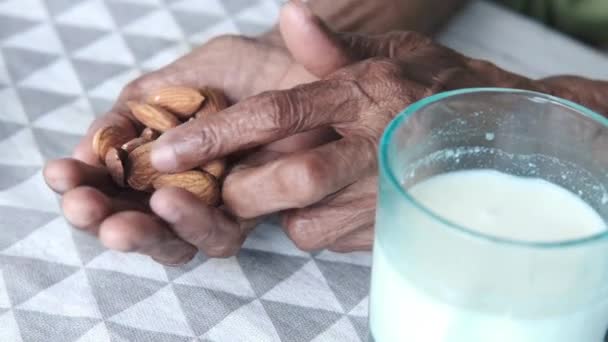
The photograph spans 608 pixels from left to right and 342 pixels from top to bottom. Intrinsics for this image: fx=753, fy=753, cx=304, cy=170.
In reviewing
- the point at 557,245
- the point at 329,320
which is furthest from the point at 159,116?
the point at 557,245

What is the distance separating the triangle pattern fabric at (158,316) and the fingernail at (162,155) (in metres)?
0.09

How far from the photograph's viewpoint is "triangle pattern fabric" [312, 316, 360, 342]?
1.64ft

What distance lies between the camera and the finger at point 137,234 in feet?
1.46

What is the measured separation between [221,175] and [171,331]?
119 mm

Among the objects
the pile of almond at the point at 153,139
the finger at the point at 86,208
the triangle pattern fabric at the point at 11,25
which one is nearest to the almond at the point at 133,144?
the pile of almond at the point at 153,139

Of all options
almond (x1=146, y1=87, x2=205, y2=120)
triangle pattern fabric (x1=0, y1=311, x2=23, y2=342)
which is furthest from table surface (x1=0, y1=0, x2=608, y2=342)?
almond (x1=146, y1=87, x2=205, y2=120)

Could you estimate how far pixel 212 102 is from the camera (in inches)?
24.4

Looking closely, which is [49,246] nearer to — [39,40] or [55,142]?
[55,142]

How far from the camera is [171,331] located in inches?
19.5

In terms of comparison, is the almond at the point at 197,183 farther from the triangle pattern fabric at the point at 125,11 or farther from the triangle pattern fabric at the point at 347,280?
the triangle pattern fabric at the point at 125,11

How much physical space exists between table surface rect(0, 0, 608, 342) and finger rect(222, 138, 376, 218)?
2.5 inches

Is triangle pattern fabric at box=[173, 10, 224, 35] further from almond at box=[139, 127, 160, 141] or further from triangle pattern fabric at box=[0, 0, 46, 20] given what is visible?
almond at box=[139, 127, 160, 141]

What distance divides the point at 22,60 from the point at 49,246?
28cm

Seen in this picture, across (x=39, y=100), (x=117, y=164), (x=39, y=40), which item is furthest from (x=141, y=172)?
(x=39, y=40)
